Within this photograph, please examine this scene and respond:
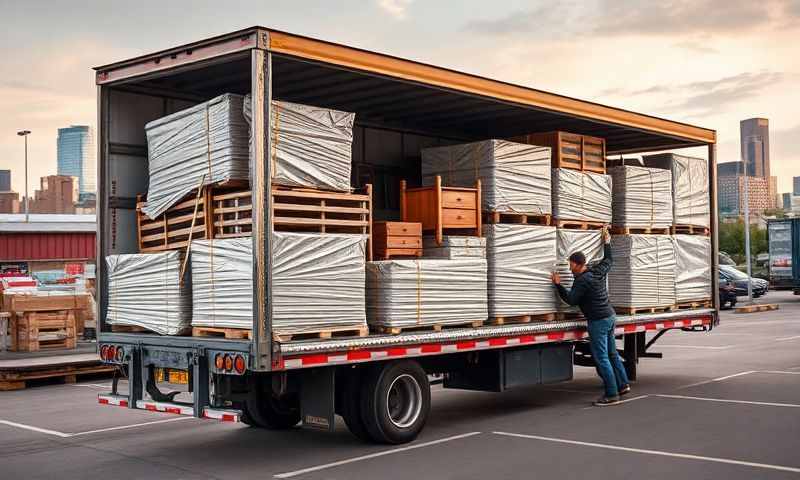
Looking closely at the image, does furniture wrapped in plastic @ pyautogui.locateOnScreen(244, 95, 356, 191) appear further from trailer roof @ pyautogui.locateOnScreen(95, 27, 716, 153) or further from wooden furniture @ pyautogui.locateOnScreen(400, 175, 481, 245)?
wooden furniture @ pyautogui.locateOnScreen(400, 175, 481, 245)

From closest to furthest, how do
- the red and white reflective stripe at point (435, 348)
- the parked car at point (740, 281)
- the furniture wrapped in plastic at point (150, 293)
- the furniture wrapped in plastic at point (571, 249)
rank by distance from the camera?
the red and white reflective stripe at point (435, 348) → the furniture wrapped in plastic at point (150, 293) → the furniture wrapped in plastic at point (571, 249) → the parked car at point (740, 281)

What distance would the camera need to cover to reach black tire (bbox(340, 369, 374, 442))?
8.62m

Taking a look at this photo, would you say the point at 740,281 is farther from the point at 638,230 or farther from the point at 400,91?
the point at 400,91

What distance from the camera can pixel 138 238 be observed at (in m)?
9.41

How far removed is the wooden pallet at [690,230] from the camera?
13.3 metres

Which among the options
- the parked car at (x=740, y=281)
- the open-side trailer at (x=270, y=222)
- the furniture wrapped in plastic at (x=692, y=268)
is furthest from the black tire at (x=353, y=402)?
the parked car at (x=740, y=281)

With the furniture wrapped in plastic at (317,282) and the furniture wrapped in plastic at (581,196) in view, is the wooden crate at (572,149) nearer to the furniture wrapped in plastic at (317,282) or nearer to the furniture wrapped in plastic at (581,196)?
the furniture wrapped in plastic at (581,196)

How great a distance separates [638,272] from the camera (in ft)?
39.8

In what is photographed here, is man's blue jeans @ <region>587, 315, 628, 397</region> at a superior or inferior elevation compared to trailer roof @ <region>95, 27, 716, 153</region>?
inferior

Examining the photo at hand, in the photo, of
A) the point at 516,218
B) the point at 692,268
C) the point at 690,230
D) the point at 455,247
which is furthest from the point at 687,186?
the point at 455,247

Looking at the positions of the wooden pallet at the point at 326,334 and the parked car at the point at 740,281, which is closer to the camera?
the wooden pallet at the point at 326,334

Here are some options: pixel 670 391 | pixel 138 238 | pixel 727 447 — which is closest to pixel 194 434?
pixel 138 238

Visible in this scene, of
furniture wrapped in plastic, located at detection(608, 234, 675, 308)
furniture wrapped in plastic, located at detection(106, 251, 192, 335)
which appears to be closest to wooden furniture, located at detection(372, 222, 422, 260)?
furniture wrapped in plastic, located at detection(106, 251, 192, 335)

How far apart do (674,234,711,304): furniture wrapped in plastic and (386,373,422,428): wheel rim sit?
5.44 meters
